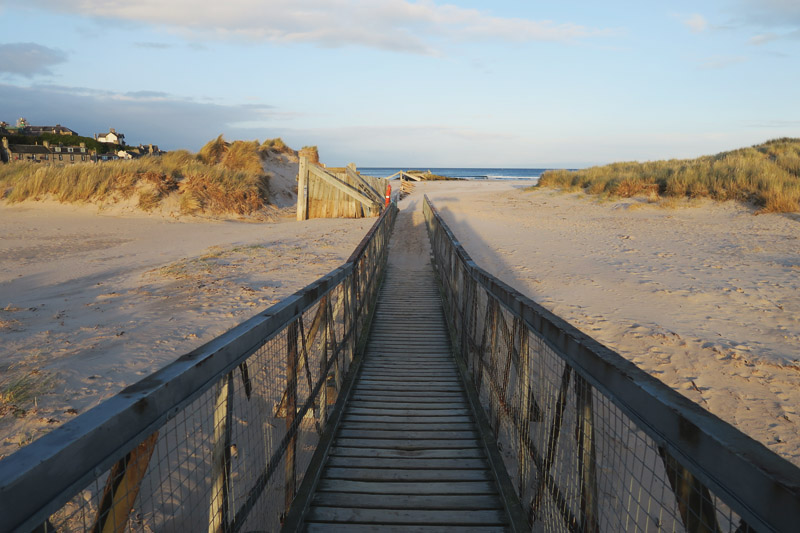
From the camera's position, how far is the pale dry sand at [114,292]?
169 inches

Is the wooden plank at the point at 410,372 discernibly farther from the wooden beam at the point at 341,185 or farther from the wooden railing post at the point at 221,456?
the wooden beam at the point at 341,185

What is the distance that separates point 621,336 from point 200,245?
10.8 m

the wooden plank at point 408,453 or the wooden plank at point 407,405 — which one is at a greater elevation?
the wooden plank at point 408,453

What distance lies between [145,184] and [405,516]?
19257 millimetres

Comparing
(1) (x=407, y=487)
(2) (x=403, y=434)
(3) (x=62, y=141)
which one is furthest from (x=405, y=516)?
(3) (x=62, y=141)

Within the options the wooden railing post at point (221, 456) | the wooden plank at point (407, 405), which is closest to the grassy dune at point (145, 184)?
the wooden plank at point (407, 405)

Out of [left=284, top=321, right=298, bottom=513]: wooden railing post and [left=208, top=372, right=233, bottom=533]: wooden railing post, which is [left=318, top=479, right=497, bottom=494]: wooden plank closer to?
[left=284, top=321, right=298, bottom=513]: wooden railing post

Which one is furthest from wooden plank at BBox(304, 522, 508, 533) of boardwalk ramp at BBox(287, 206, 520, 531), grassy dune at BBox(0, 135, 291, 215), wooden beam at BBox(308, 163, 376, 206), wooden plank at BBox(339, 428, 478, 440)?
grassy dune at BBox(0, 135, 291, 215)

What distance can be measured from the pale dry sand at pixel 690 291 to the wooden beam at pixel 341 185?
5.11 metres

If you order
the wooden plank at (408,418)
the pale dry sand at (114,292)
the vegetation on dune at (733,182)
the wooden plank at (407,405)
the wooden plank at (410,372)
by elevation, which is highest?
the vegetation on dune at (733,182)

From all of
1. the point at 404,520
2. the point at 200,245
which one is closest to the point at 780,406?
the point at 404,520

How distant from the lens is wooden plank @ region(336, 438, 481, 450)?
3.63 m

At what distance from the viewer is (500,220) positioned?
1889 centimetres

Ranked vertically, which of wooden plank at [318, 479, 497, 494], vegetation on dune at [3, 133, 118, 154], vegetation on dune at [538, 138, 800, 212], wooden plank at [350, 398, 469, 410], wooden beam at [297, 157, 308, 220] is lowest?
wooden plank at [350, 398, 469, 410]
